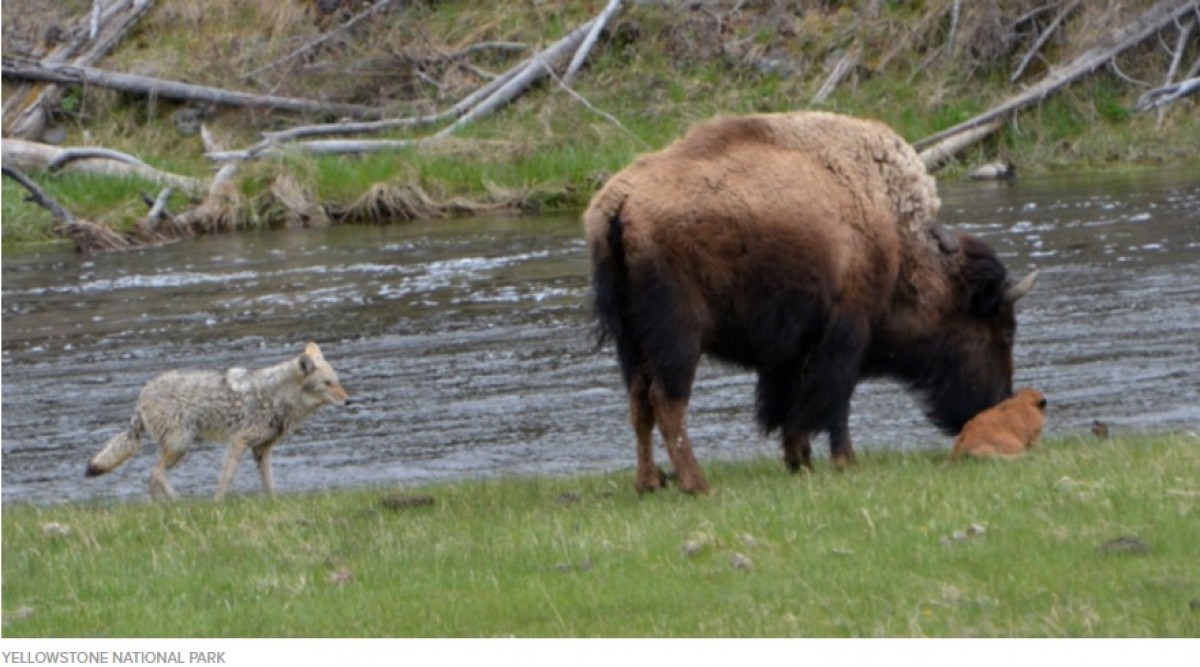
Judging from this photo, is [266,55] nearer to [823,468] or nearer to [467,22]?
[467,22]

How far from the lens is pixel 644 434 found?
1064cm

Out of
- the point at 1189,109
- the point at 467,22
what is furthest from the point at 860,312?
the point at 467,22

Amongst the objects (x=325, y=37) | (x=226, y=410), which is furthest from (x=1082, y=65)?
(x=226, y=410)

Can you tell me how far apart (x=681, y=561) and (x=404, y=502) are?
2.84m

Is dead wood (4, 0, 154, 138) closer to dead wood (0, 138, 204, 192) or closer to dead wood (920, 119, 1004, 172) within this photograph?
dead wood (0, 138, 204, 192)

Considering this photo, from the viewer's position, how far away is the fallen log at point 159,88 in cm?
3325

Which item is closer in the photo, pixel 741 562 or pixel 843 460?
pixel 741 562

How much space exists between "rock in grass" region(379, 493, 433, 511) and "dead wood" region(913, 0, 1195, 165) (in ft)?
63.1

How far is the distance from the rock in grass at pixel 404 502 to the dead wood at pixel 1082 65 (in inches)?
757

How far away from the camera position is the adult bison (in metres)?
10.1

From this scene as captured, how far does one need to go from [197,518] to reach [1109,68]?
22122mm

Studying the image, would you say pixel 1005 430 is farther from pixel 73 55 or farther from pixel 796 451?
pixel 73 55

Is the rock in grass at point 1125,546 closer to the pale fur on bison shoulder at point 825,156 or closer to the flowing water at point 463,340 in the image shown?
the pale fur on bison shoulder at point 825,156

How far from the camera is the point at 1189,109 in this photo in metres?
29.0
